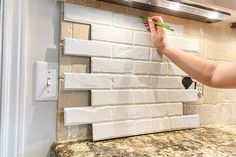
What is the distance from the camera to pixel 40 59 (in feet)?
2.71

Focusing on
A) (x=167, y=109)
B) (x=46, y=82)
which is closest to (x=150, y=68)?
(x=167, y=109)

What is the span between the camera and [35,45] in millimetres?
814

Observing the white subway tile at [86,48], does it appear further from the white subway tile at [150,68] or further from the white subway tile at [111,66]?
the white subway tile at [150,68]

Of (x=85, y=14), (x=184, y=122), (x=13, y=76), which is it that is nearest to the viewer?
(x=13, y=76)

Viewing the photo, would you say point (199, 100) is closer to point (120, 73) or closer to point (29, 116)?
point (120, 73)

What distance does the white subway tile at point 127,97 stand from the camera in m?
0.89

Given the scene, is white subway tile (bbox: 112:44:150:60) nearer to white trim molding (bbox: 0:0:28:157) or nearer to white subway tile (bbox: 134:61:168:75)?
white subway tile (bbox: 134:61:168:75)

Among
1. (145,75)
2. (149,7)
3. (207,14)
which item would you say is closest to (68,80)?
(145,75)

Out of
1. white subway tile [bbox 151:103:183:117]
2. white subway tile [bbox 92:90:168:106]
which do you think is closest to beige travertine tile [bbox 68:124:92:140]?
white subway tile [bbox 92:90:168:106]

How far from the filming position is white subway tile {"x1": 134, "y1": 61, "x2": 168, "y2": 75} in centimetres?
99

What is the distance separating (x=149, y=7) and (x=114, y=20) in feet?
0.56

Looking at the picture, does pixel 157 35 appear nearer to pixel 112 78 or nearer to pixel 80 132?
pixel 112 78

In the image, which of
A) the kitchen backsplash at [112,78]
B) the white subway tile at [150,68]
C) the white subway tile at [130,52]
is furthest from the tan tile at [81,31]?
the white subway tile at [150,68]

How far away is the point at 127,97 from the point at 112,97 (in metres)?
0.07
